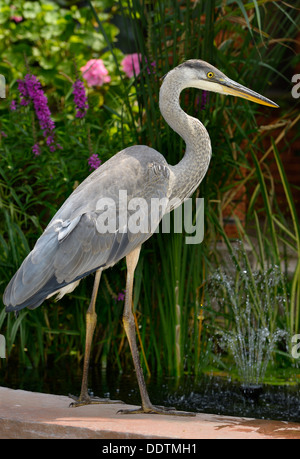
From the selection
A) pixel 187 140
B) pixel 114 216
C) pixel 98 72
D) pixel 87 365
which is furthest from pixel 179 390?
pixel 98 72

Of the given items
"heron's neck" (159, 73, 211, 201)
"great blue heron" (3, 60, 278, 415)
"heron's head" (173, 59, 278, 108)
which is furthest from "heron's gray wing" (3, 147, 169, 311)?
"heron's head" (173, 59, 278, 108)

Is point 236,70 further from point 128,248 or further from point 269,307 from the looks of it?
point 128,248

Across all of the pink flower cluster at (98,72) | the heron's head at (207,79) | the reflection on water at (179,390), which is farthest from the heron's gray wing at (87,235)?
the pink flower cluster at (98,72)

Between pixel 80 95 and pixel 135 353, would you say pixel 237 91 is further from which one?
pixel 135 353

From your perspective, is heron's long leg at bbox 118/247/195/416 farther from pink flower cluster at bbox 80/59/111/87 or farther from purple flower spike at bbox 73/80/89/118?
pink flower cluster at bbox 80/59/111/87

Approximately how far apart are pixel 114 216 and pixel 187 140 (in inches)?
22.7

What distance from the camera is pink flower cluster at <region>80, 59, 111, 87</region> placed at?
598 centimetres

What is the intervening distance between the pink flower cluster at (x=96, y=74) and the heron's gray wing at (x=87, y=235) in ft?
8.53

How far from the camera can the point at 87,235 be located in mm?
3369

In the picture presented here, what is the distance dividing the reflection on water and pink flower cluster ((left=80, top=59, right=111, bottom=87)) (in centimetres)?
247

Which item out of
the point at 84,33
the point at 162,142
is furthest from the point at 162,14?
the point at 84,33

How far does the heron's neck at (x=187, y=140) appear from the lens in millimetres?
3654

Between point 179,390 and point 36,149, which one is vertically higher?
point 36,149

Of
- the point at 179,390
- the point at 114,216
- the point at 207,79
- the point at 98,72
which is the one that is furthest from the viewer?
the point at 98,72
